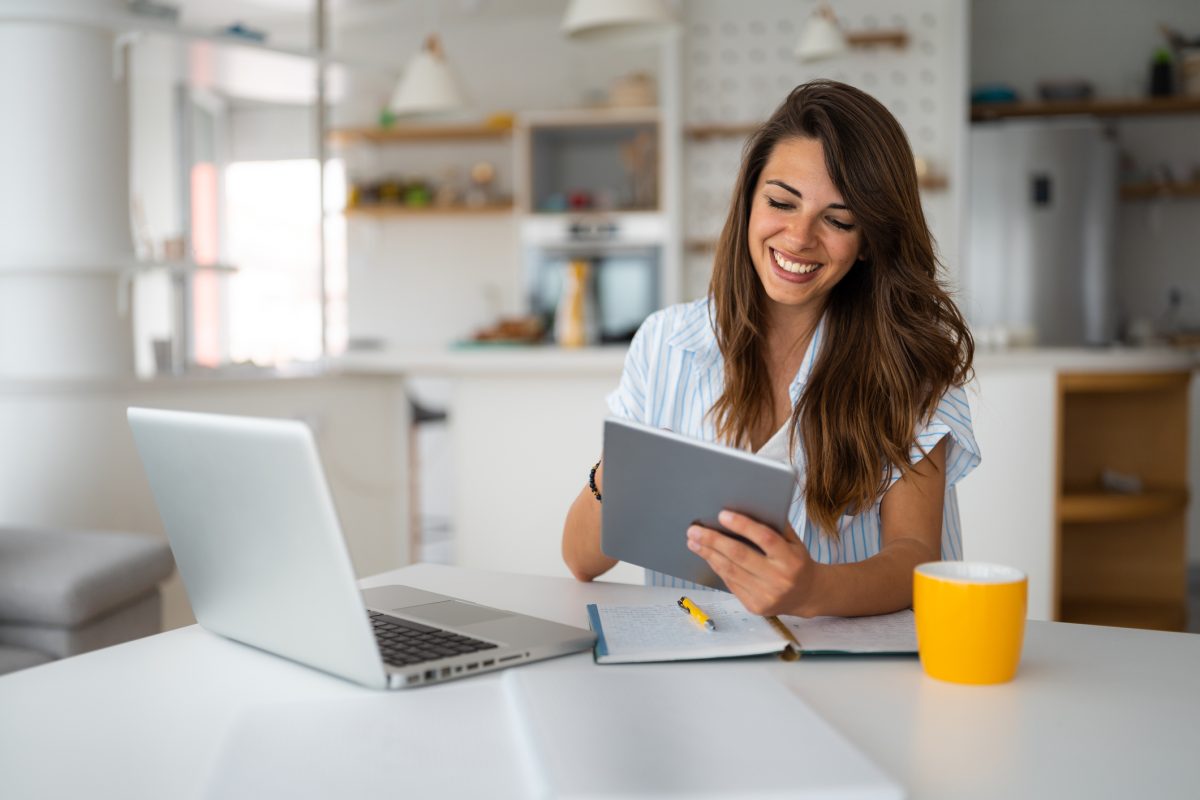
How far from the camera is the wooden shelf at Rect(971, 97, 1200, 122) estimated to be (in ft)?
17.3

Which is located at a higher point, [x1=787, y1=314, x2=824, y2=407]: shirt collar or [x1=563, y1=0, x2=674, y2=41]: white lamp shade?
[x1=563, y1=0, x2=674, y2=41]: white lamp shade

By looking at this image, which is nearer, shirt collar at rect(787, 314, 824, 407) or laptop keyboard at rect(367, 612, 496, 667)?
laptop keyboard at rect(367, 612, 496, 667)

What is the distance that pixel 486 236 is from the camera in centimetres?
677

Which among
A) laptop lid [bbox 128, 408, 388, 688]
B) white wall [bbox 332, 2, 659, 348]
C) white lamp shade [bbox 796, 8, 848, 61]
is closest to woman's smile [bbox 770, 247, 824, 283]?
laptop lid [bbox 128, 408, 388, 688]

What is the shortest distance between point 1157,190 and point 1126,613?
275cm

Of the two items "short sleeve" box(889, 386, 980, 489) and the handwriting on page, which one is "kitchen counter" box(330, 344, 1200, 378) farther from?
the handwriting on page

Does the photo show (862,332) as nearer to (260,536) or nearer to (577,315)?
(260,536)

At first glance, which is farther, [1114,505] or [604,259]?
[604,259]

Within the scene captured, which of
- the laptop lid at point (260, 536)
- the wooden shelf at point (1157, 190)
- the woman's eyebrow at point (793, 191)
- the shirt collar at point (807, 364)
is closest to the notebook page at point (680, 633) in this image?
the laptop lid at point (260, 536)

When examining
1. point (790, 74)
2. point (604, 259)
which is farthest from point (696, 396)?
point (604, 259)

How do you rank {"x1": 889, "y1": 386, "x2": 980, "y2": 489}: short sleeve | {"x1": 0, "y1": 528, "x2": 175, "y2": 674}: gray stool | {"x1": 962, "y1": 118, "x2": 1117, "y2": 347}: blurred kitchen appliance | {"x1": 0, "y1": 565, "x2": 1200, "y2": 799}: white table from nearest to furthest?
1. {"x1": 0, "y1": 565, "x2": 1200, "y2": 799}: white table
2. {"x1": 889, "y1": 386, "x2": 980, "y2": 489}: short sleeve
3. {"x1": 0, "y1": 528, "x2": 175, "y2": 674}: gray stool
4. {"x1": 962, "y1": 118, "x2": 1117, "y2": 347}: blurred kitchen appliance

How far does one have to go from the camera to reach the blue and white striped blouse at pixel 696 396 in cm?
139

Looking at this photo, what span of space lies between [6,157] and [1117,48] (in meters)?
5.03

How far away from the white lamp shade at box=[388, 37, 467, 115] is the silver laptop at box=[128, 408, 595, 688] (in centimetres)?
345
